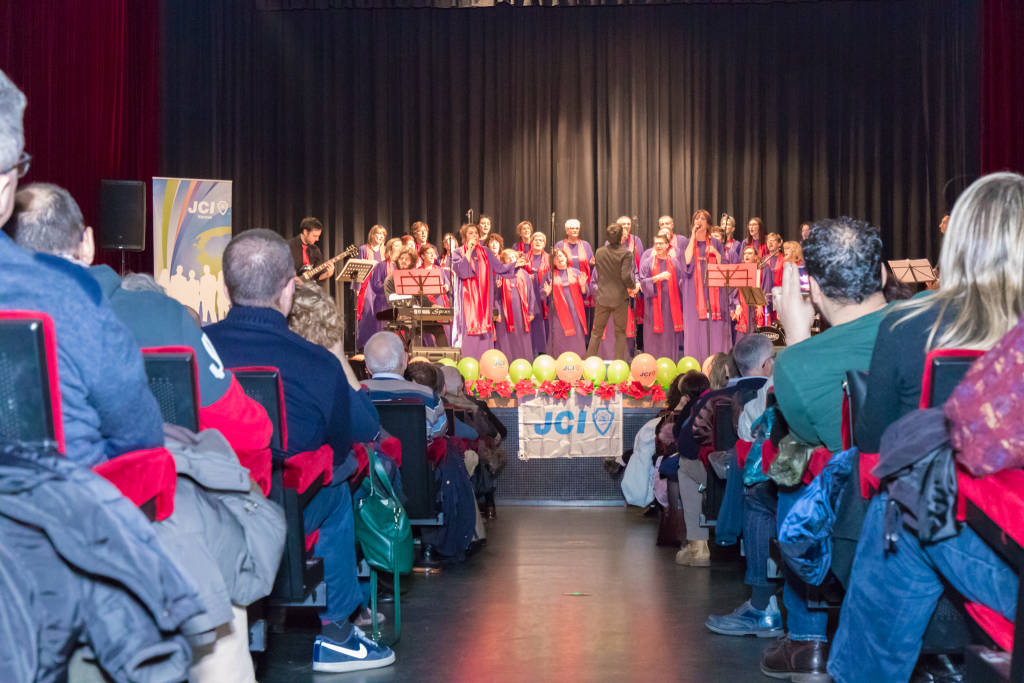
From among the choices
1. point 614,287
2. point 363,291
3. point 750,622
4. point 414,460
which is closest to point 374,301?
point 363,291

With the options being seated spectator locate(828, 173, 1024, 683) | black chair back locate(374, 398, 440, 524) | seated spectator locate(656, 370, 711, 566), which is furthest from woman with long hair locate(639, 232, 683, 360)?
seated spectator locate(828, 173, 1024, 683)

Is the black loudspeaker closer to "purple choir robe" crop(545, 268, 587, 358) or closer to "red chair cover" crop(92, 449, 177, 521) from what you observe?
"purple choir robe" crop(545, 268, 587, 358)

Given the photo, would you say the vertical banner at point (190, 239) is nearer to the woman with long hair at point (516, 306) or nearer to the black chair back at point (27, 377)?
the woman with long hair at point (516, 306)

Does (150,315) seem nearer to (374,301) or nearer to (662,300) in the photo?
(374,301)

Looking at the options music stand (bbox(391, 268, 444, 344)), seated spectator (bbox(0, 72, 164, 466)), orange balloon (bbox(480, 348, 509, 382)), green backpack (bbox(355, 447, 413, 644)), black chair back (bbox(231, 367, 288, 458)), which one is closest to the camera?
seated spectator (bbox(0, 72, 164, 466))

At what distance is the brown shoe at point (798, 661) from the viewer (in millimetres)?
3021

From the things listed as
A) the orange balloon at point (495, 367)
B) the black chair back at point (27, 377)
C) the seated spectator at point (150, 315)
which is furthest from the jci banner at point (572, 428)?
the black chair back at point (27, 377)

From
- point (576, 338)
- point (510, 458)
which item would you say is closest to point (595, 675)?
point (510, 458)

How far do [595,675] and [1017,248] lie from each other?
1.69m

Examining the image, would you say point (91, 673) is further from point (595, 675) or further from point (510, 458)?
point (510, 458)

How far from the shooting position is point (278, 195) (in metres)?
13.7

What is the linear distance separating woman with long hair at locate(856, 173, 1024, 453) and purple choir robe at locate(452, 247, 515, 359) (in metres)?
9.85

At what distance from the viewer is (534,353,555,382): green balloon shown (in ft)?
23.8

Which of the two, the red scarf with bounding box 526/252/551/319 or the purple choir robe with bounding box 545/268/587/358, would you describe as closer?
the red scarf with bounding box 526/252/551/319
